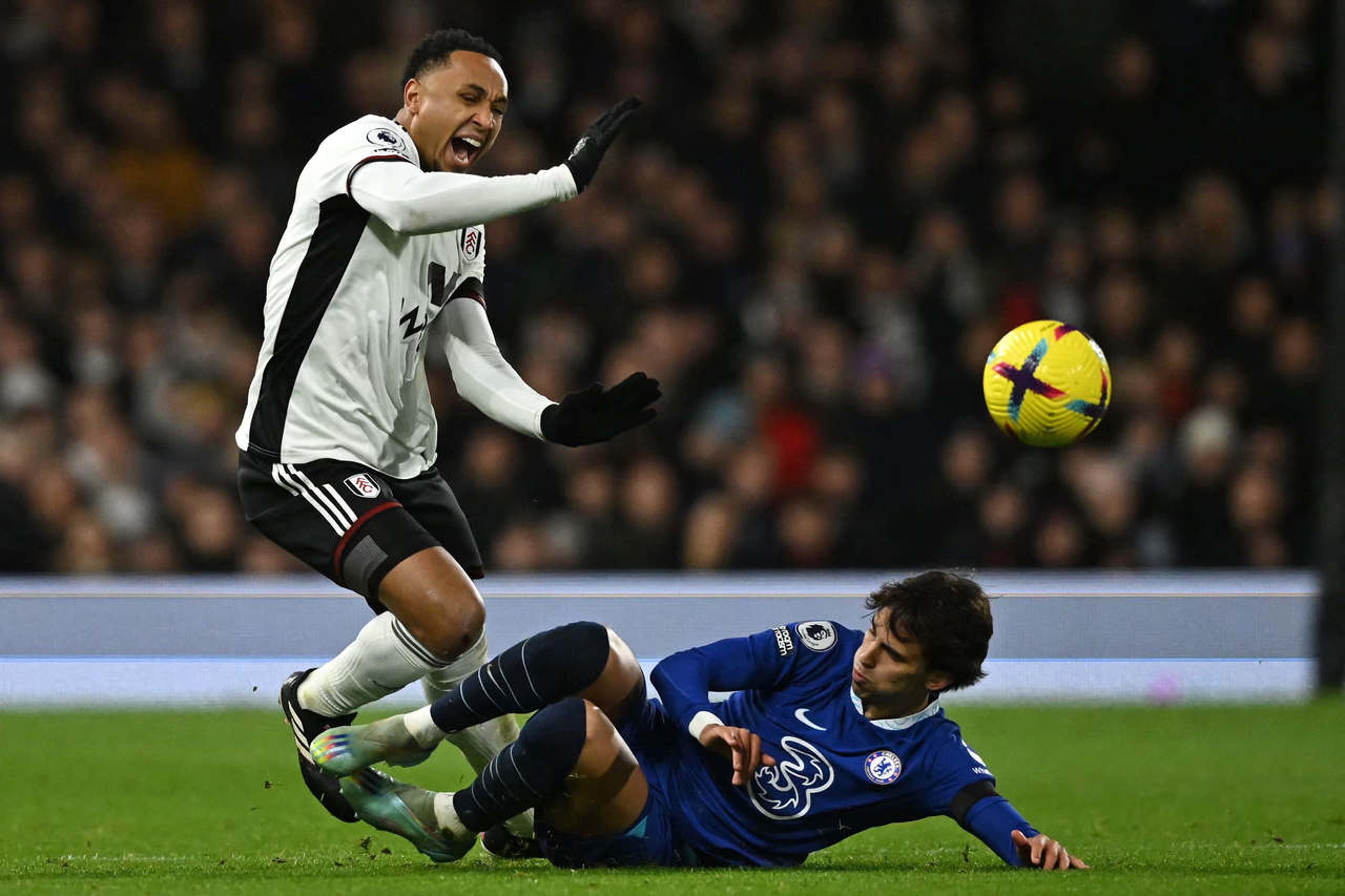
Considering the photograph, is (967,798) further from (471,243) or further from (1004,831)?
(471,243)

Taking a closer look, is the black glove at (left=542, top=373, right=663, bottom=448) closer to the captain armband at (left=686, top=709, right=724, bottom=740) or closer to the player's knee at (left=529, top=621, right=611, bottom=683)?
the player's knee at (left=529, top=621, right=611, bottom=683)

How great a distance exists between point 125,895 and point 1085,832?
2680mm

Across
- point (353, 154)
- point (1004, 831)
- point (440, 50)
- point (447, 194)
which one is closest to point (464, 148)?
point (440, 50)

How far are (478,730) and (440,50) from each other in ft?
5.76

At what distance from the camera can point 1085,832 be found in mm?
5230

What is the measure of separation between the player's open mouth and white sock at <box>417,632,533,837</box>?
1.23 meters

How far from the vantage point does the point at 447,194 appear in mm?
4266

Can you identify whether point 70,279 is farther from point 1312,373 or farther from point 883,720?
point 883,720

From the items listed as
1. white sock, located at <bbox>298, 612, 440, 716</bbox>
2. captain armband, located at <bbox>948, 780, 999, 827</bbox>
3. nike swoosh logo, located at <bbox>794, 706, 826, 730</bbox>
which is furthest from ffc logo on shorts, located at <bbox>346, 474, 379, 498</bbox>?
captain armband, located at <bbox>948, 780, 999, 827</bbox>

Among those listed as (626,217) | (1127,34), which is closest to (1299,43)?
(1127,34)

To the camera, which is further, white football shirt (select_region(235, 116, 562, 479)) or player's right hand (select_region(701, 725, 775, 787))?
white football shirt (select_region(235, 116, 562, 479))

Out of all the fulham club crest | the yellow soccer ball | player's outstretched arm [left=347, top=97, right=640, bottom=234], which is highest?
player's outstretched arm [left=347, top=97, right=640, bottom=234]

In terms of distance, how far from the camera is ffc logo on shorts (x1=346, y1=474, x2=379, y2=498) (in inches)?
174

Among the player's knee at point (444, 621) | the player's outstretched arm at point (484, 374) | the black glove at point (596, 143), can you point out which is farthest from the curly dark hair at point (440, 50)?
the player's knee at point (444, 621)
